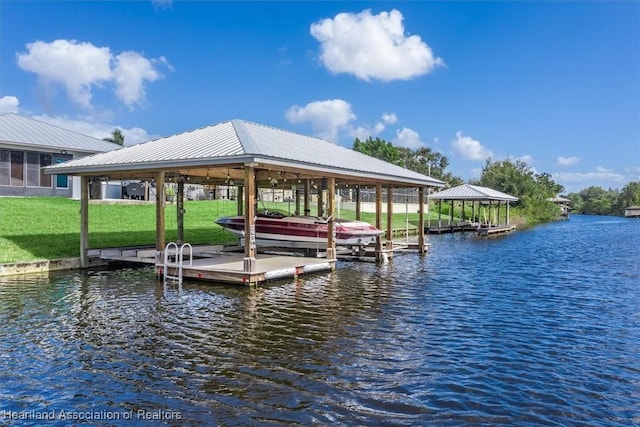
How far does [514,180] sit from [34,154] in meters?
57.3

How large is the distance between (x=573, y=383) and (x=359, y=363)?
2.72 meters

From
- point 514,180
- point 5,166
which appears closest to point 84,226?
point 5,166

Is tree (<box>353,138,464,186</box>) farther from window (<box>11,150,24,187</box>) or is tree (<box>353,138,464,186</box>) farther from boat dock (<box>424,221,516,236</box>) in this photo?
window (<box>11,150,24,187</box>)

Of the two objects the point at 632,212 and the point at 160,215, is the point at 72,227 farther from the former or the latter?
the point at 632,212

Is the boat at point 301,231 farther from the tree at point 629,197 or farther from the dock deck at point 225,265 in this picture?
the tree at point 629,197

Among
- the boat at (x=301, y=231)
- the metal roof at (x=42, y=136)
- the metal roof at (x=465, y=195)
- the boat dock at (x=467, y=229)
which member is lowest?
the boat dock at (x=467, y=229)

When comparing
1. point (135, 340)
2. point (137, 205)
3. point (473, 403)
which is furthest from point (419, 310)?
point (137, 205)

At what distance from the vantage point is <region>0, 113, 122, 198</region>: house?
2373cm

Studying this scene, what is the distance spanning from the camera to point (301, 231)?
56.4ft

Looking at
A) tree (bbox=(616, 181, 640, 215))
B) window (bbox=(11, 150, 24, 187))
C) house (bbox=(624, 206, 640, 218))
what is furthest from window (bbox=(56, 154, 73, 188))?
tree (bbox=(616, 181, 640, 215))

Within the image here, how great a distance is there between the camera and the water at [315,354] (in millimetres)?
5191

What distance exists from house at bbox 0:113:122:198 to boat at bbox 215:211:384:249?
37.1 feet

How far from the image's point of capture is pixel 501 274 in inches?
621

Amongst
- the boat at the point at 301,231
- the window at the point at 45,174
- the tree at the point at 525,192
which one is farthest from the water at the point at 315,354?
the tree at the point at 525,192
